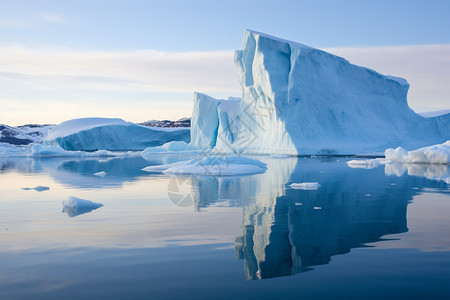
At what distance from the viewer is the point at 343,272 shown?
9.34ft

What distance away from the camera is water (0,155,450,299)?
102 inches

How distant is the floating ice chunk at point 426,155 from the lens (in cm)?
A: 1509

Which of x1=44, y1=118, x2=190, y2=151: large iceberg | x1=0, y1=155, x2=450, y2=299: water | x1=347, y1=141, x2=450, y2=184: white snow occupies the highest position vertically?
x1=44, y1=118, x2=190, y2=151: large iceberg

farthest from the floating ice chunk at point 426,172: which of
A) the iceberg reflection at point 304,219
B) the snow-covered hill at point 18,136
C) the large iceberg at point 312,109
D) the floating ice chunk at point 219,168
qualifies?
the snow-covered hill at point 18,136

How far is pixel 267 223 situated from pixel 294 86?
64.6ft

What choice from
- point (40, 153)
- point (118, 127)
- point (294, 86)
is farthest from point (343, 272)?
point (118, 127)

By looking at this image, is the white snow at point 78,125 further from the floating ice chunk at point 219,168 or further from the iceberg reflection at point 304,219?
the iceberg reflection at point 304,219

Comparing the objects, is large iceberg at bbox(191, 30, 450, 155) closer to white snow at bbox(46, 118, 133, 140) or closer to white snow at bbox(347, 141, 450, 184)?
white snow at bbox(347, 141, 450, 184)

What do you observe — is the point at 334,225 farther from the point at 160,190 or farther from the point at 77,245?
the point at 160,190

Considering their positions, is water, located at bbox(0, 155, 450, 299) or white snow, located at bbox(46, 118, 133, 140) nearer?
water, located at bbox(0, 155, 450, 299)

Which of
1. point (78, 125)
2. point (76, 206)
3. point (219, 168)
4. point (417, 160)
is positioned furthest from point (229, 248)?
point (78, 125)

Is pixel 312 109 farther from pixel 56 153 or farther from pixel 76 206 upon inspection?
pixel 76 206

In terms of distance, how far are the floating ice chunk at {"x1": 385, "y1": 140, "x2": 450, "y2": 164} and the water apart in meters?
9.53

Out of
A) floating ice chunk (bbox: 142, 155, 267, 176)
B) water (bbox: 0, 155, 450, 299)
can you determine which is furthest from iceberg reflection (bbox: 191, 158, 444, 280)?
floating ice chunk (bbox: 142, 155, 267, 176)
